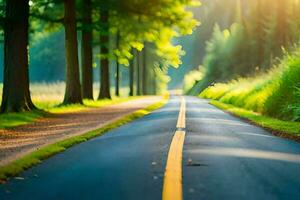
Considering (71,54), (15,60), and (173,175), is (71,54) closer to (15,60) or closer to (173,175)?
(15,60)

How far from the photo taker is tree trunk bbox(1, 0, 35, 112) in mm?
19953

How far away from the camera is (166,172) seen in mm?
6602

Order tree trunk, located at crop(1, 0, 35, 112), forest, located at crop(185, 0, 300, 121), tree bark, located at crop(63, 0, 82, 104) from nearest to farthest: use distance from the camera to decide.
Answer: tree trunk, located at crop(1, 0, 35, 112) < tree bark, located at crop(63, 0, 82, 104) < forest, located at crop(185, 0, 300, 121)

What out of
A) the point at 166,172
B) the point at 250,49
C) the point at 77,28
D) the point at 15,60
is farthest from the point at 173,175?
the point at 250,49

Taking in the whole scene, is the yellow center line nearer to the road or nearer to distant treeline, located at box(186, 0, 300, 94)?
the road

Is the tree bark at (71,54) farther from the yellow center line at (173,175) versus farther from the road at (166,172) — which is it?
the yellow center line at (173,175)

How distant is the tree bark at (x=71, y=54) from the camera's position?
26.2 m

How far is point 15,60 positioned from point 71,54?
6.72 meters

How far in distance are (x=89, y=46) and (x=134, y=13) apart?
5.51 metres

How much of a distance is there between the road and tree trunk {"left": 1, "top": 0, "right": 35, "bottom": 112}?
989cm

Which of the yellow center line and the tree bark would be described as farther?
the tree bark

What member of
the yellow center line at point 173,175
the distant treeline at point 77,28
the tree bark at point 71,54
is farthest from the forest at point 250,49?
the yellow center line at point 173,175

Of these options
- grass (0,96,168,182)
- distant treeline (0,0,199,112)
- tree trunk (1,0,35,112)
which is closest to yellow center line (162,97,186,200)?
grass (0,96,168,182)

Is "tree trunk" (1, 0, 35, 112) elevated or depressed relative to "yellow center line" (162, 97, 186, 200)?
elevated
